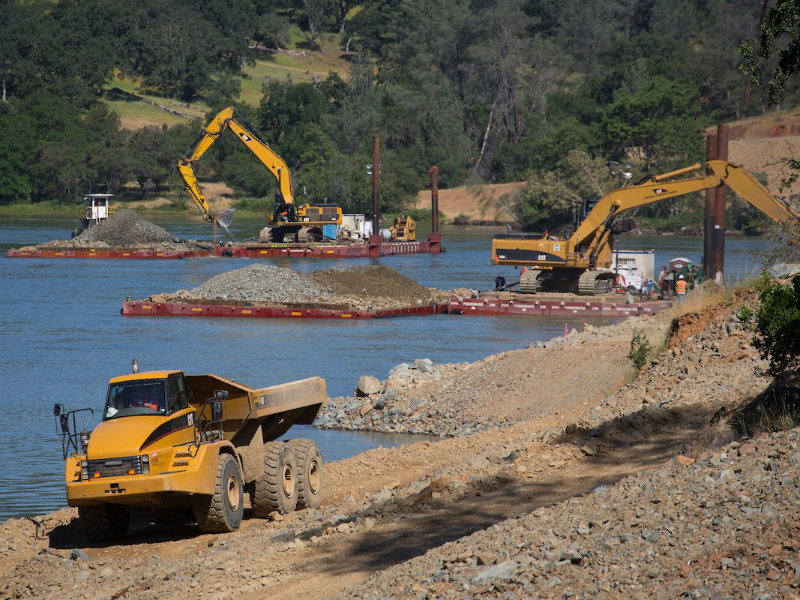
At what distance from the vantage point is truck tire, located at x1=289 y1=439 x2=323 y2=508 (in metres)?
15.5

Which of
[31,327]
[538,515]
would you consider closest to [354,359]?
[31,327]

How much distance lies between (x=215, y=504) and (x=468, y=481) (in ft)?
9.29

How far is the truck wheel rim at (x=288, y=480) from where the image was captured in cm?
1517

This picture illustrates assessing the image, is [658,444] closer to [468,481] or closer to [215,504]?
[468,481]

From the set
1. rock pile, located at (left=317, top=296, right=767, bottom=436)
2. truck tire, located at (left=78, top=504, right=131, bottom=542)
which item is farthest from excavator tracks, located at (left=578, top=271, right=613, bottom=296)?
truck tire, located at (left=78, top=504, right=131, bottom=542)

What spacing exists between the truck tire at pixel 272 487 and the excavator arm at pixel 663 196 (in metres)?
26.9

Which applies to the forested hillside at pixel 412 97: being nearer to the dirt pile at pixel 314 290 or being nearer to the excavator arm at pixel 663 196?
the dirt pile at pixel 314 290

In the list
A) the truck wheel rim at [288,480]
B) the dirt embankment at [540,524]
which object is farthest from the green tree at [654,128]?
the truck wheel rim at [288,480]

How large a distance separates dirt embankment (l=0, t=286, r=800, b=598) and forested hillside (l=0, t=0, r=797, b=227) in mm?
89839

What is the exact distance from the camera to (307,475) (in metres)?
15.5

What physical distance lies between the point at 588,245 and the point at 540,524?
3529 cm

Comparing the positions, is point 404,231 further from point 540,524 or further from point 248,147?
point 540,524

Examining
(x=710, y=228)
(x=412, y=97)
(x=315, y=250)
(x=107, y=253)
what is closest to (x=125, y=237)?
(x=107, y=253)

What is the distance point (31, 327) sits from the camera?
43781mm
